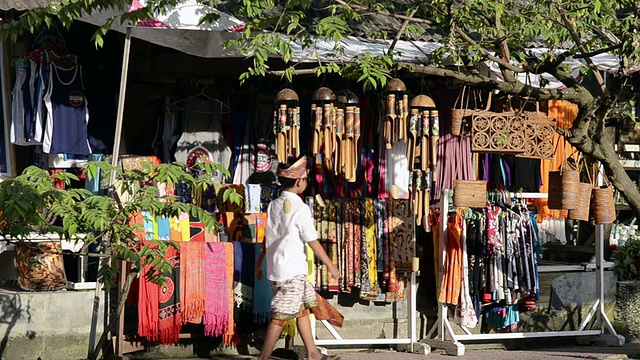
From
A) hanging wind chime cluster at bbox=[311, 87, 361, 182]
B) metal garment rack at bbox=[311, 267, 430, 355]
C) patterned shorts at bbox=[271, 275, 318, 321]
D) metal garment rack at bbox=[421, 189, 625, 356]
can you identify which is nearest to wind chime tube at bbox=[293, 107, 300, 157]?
hanging wind chime cluster at bbox=[311, 87, 361, 182]

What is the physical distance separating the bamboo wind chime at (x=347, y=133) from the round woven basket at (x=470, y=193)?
96 centimetres

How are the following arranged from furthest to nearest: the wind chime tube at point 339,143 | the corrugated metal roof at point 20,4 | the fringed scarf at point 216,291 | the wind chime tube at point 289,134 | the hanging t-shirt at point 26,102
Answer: the wind chime tube at point 339,143, the wind chime tube at point 289,134, the hanging t-shirt at point 26,102, the fringed scarf at point 216,291, the corrugated metal roof at point 20,4

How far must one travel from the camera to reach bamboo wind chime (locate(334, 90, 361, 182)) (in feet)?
31.4

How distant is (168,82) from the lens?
33.4ft

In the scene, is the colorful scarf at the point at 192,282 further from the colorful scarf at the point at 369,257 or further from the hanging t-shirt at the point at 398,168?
the hanging t-shirt at the point at 398,168

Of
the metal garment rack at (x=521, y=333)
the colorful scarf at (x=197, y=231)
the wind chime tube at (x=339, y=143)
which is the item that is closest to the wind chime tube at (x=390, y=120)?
the wind chime tube at (x=339, y=143)

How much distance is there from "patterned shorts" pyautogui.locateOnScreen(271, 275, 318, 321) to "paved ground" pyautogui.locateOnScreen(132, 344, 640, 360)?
1159mm

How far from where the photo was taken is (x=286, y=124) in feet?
31.0

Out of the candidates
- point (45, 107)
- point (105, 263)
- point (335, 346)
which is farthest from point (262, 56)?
point (335, 346)

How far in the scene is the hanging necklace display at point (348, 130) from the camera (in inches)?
377

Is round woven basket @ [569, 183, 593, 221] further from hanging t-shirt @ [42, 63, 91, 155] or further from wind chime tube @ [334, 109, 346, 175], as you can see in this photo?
hanging t-shirt @ [42, 63, 91, 155]

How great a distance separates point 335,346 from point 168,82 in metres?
3.02

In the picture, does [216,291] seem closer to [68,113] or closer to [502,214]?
[68,113]

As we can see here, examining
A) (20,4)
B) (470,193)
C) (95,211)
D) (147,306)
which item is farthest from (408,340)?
(20,4)
